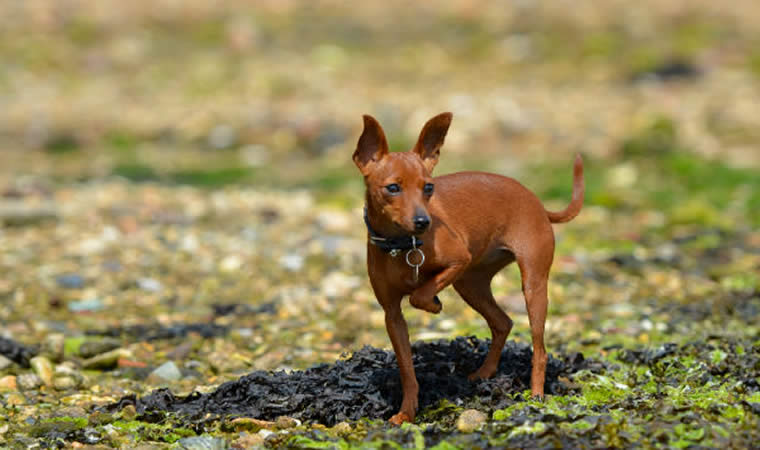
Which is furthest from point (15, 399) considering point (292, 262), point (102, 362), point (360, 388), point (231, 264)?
point (292, 262)

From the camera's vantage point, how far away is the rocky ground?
530cm

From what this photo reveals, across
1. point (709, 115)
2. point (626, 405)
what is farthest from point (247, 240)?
point (709, 115)

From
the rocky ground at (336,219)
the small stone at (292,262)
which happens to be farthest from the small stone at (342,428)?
the small stone at (292,262)

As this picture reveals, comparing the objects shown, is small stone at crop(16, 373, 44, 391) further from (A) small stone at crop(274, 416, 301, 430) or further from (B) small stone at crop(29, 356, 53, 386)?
(A) small stone at crop(274, 416, 301, 430)

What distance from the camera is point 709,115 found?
1617 centimetres

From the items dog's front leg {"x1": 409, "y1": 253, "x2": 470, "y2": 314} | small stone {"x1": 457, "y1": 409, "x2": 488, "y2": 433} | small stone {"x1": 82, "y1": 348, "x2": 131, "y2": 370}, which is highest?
dog's front leg {"x1": 409, "y1": 253, "x2": 470, "y2": 314}

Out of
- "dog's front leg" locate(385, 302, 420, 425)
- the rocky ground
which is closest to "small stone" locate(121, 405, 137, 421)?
the rocky ground

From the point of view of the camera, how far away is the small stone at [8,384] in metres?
6.12

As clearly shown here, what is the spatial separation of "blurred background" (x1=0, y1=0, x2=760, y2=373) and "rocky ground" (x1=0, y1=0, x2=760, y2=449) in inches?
2.1

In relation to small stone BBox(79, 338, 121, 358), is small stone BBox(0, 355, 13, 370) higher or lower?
higher

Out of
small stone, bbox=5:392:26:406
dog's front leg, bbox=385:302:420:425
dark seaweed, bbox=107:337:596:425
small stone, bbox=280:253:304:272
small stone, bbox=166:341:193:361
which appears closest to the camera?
dog's front leg, bbox=385:302:420:425

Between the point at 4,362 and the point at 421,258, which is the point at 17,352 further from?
the point at 421,258

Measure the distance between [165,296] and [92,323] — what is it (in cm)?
97

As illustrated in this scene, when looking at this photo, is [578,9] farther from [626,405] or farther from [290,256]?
[626,405]
